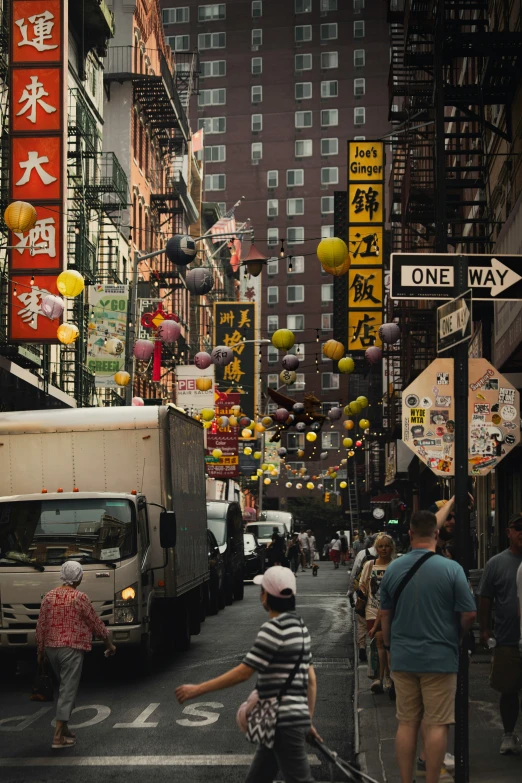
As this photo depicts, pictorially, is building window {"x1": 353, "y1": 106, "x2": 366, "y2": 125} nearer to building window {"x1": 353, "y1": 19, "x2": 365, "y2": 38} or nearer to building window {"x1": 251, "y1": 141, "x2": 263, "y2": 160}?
building window {"x1": 353, "y1": 19, "x2": 365, "y2": 38}

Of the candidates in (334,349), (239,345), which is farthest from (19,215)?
(239,345)

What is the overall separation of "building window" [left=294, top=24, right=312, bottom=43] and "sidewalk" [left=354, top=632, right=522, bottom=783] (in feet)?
386

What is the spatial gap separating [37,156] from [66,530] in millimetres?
15876

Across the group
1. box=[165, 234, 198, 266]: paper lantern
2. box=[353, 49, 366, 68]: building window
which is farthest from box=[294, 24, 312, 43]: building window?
box=[165, 234, 198, 266]: paper lantern

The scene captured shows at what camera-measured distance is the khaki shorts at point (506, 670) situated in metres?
10.6

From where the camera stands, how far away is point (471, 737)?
11.3m

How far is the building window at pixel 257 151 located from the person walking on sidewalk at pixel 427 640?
4752 inches

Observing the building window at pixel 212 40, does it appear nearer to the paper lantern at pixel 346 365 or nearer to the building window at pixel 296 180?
the building window at pixel 296 180

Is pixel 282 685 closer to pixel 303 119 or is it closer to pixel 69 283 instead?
pixel 69 283

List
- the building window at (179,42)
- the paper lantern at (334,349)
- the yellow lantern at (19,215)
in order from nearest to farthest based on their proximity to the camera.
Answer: the yellow lantern at (19,215)
the paper lantern at (334,349)
the building window at (179,42)

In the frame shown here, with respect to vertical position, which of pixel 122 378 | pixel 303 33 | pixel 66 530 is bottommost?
pixel 66 530

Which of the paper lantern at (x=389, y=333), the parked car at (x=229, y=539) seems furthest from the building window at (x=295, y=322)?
the paper lantern at (x=389, y=333)

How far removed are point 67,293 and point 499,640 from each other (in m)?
12.4

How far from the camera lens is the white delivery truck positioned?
15.7 meters
